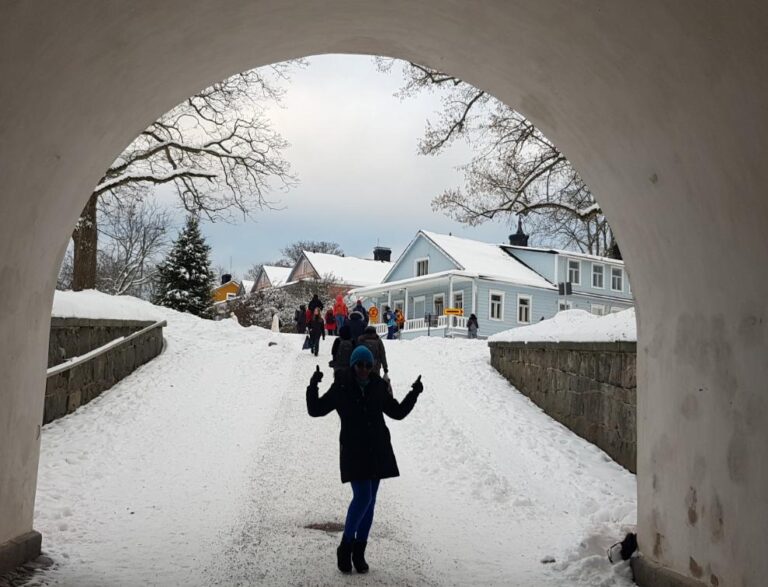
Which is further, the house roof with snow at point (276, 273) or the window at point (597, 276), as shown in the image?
the house roof with snow at point (276, 273)

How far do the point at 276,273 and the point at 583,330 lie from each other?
5676 cm

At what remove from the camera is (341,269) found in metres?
55.8

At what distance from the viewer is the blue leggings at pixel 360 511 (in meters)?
5.09

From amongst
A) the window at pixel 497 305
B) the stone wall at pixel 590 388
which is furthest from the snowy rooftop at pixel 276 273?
the stone wall at pixel 590 388

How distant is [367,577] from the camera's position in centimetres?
504

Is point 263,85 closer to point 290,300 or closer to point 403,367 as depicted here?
point 403,367

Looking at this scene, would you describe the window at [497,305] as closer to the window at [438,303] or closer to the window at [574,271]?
the window at [438,303]

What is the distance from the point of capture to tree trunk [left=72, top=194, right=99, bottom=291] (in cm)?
1925

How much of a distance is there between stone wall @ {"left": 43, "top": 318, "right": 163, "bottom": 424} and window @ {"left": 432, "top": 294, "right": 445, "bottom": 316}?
987 inches

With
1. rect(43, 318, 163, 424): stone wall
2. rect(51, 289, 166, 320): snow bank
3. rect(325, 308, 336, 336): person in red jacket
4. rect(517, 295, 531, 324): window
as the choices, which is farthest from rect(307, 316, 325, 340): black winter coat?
rect(517, 295, 531, 324): window

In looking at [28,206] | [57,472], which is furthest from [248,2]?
[57,472]

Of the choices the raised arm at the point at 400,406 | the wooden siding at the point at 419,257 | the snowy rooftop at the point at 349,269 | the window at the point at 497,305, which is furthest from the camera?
the snowy rooftop at the point at 349,269

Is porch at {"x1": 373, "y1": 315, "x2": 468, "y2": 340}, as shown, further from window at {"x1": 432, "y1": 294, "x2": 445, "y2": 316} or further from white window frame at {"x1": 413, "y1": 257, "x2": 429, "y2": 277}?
white window frame at {"x1": 413, "y1": 257, "x2": 429, "y2": 277}

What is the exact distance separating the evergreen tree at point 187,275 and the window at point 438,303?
11931 millimetres
